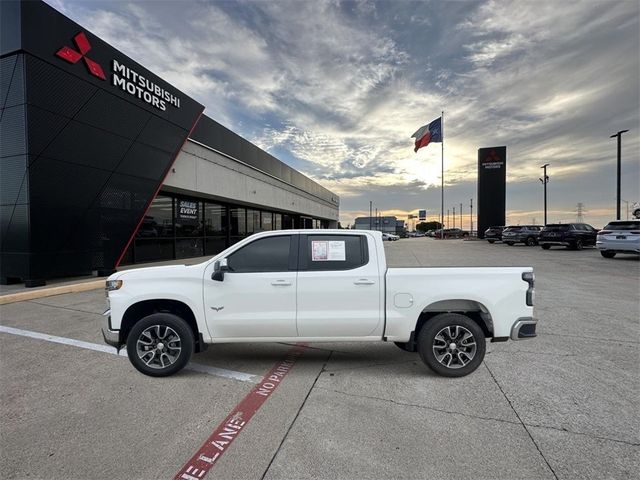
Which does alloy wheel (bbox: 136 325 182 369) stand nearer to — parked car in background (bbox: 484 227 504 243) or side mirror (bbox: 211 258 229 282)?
side mirror (bbox: 211 258 229 282)

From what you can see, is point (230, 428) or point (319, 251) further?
point (319, 251)

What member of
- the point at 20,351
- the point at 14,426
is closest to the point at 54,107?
the point at 20,351

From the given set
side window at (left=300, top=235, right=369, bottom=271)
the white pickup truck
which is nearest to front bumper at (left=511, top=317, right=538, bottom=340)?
the white pickup truck

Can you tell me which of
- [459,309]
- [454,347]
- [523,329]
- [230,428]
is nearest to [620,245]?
[523,329]

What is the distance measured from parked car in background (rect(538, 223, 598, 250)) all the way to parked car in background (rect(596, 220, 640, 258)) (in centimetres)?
560

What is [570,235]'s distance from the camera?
21203mm

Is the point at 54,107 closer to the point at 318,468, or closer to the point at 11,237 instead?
the point at 11,237

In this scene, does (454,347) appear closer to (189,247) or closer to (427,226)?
(189,247)

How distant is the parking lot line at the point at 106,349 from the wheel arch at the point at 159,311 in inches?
12.9

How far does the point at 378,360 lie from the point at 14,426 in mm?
3792

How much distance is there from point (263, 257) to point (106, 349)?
289 cm

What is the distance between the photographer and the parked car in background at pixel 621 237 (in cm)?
1414

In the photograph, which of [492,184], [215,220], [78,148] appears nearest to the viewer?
[78,148]

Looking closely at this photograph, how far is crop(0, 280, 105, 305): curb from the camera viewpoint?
7.88m
